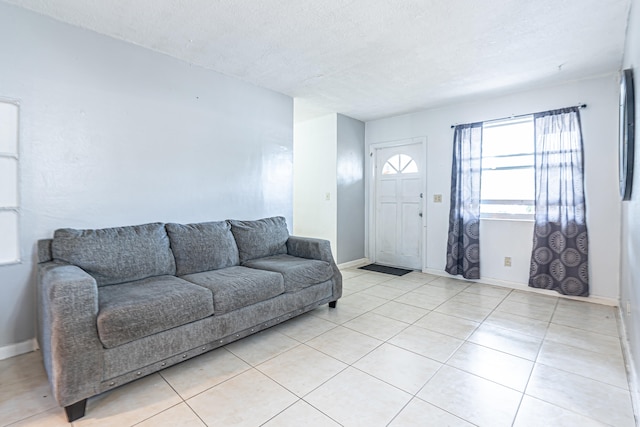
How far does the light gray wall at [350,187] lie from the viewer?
15.6 ft

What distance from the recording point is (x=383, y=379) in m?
1.87

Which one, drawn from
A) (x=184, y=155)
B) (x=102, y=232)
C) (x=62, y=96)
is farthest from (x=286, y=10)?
(x=102, y=232)

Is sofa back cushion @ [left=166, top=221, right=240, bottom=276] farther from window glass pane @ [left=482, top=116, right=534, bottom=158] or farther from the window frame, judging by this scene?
window glass pane @ [left=482, top=116, right=534, bottom=158]

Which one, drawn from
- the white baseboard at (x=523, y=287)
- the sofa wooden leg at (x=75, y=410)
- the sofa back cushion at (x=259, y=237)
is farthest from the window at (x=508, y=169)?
the sofa wooden leg at (x=75, y=410)

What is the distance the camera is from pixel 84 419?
1.53 meters

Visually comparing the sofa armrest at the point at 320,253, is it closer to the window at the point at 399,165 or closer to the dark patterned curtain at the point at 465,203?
the dark patterned curtain at the point at 465,203

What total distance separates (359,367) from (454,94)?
10.9ft

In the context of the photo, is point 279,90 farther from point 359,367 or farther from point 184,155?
point 359,367

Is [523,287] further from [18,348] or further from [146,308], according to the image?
[18,348]

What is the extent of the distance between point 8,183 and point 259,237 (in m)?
1.87

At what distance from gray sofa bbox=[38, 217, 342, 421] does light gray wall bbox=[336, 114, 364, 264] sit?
5.52ft

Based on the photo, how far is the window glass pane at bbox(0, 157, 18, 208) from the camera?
80.7 inches

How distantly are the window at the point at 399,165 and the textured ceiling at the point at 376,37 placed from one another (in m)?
1.33

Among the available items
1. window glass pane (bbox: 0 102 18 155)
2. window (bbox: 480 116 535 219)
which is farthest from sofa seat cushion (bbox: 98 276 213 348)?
window (bbox: 480 116 535 219)
